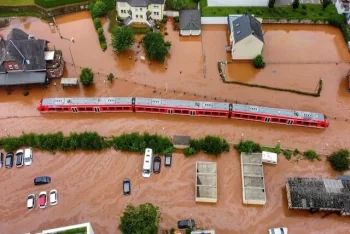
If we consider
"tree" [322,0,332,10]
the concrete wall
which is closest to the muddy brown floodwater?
"tree" [322,0,332,10]

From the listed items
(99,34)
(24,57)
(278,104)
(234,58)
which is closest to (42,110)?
(24,57)

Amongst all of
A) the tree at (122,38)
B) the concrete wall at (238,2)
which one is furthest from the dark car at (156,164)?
the concrete wall at (238,2)

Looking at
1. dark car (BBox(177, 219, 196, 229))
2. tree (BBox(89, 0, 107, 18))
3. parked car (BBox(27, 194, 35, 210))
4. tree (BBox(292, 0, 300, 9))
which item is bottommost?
dark car (BBox(177, 219, 196, 229))

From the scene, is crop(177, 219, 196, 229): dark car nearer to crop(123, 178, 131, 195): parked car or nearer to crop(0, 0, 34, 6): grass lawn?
crop(123, 178, 131, 195): parked car

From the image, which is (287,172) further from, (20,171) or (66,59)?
(66,59)

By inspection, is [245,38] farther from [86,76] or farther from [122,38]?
[86,76]

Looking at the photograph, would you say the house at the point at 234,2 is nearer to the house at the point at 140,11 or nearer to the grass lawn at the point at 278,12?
the grass lawn at the point at 278,12

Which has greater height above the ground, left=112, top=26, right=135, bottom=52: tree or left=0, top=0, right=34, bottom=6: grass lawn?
left=0, top=0, right=34, bottom=6: grass lawn

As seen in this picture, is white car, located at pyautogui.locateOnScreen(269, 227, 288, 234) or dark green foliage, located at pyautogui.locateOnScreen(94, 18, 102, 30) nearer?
white car, located at pyautogui.locateOnScreen(269, 227, 288, 234)
